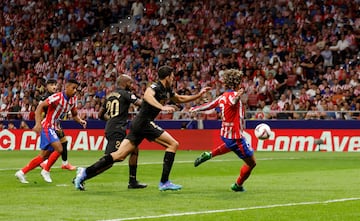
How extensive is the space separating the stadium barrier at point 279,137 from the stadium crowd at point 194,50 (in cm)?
48

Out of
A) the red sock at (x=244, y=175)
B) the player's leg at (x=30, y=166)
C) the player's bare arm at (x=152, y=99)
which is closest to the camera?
the player's bare arm at (x=152, y=99)

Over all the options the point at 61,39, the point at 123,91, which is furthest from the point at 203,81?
the point at 123,91

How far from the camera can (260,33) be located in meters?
37.7

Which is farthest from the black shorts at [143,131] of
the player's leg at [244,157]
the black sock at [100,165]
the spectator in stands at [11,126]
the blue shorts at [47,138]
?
the spectator in stands at [11,126]

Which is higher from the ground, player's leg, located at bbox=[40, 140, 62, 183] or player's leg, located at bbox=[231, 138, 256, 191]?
player's leg, located at bbox=[231, 138, 256, 191]

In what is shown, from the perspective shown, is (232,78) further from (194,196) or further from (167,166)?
(194,196)

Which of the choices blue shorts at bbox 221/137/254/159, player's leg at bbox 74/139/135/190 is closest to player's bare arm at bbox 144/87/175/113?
player's leg at bbox 74/139/135/190

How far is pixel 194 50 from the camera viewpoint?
38.9 meters

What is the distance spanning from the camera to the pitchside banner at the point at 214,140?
3136 cm

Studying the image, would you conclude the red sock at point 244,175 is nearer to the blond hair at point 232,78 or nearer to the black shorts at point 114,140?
the blond hair at point 232,78

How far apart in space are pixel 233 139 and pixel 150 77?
23.4 meters

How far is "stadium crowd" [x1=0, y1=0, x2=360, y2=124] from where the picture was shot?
34.1 metres

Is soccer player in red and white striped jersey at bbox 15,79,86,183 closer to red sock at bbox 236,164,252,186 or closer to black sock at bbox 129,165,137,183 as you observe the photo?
black sock at bbox 129,165,137,183

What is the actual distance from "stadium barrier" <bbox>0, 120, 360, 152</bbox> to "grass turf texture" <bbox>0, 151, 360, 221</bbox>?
9.07 m
